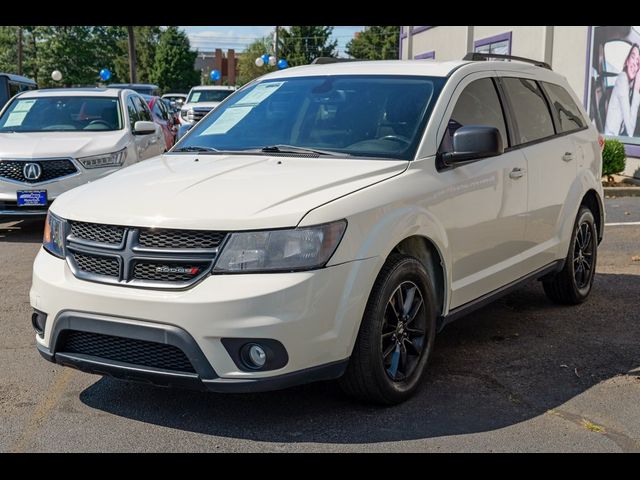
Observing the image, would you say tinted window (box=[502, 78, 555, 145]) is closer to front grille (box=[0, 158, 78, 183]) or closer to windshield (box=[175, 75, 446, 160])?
windshield (box=[175, 75, 446, 160])

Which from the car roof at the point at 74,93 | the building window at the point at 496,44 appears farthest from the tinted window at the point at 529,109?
the building window at the point at 496,44

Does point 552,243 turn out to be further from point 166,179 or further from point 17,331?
point 17,331

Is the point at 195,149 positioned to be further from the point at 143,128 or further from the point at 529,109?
the point at 143,128

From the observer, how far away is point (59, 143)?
32.4 feet

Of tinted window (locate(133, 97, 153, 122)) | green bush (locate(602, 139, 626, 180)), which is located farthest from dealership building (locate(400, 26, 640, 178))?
tinted window (locate(133, 97, 153, 122))

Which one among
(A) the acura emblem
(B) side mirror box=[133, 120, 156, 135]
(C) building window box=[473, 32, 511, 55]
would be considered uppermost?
(C) building window box=[473, 32, 511, 55]

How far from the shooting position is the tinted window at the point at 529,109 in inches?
224

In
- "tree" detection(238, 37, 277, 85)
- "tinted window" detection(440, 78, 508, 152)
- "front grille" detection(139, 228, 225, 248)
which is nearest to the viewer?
"front grille" detection(139, 228, 225, 248)

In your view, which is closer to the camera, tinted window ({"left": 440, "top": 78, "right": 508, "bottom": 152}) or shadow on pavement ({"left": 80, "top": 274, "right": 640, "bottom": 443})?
shadow on pavement ({"left": 80, "top": 274, "right": 640, "bottom": 443})

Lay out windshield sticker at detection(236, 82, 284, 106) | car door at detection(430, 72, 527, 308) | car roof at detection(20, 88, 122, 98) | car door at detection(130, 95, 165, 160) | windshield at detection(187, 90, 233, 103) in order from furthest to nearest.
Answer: windshield at detection(187, 90, 233, 103), car roof at detection(20, 88, 122, 98), car door at detection(130, 95, 165, 160), windshield sticker at detection(236, 82, 284, 106), car door at detection(430, 72, 527, 308)

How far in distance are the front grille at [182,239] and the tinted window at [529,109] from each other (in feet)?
8.54

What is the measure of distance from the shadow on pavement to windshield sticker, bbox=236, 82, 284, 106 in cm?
194

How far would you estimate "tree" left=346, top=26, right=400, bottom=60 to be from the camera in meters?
67.4
